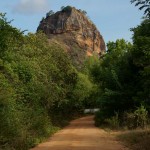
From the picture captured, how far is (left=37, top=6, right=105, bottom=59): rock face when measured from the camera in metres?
116

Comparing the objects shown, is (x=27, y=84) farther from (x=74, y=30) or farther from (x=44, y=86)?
(x=74, y=30)

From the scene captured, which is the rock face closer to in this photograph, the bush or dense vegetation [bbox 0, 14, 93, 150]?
dense vegetation [bbox 0, 14, 93, 150]

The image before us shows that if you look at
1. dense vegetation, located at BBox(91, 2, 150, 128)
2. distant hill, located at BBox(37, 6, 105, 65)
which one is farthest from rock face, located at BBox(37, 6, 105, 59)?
dense vegetation, located at BBox(91, 2, 150, 128)

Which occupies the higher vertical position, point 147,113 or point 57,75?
point 57,75

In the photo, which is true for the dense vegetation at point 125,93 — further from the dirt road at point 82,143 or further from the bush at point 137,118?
the dirt road at point 82,143

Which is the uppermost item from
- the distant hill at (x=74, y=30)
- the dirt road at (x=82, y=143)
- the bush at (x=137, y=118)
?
the distant hill at (x=74, y=30)

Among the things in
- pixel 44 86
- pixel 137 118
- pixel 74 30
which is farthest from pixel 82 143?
pixel 74 30

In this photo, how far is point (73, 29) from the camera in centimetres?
12238

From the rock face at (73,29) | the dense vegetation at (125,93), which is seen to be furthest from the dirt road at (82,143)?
the rock face at (73,29)

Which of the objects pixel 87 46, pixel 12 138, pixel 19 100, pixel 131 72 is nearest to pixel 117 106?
pixel 131 72

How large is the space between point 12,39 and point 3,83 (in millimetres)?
2644

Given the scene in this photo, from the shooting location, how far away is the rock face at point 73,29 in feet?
379

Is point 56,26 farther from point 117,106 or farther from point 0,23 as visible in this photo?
point 0,23

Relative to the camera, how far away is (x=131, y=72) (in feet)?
127
